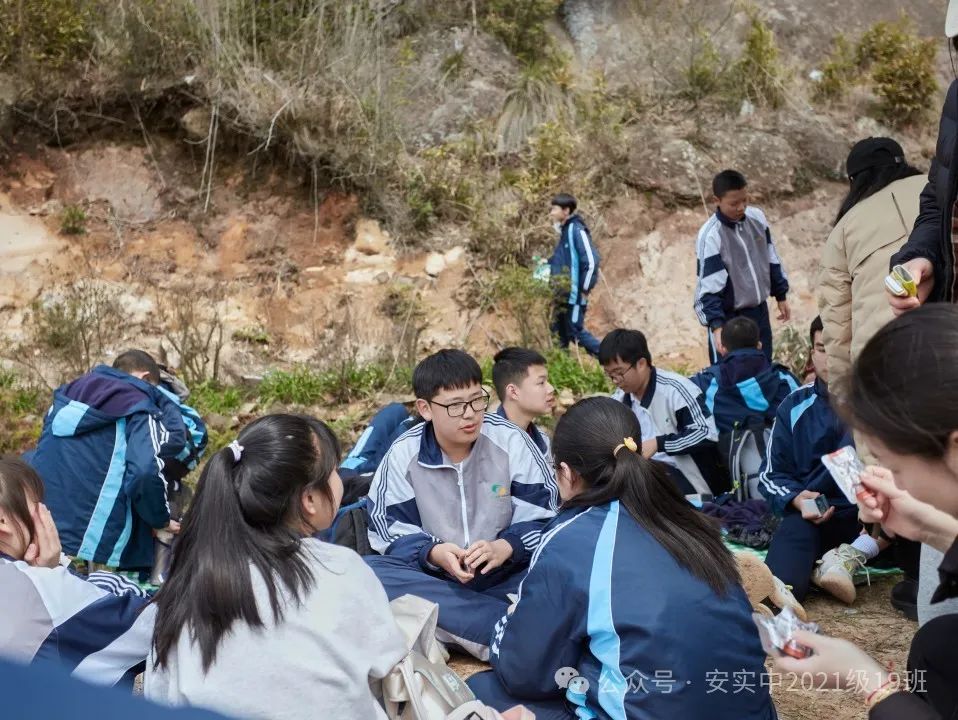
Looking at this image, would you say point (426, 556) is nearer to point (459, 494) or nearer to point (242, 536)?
point (459, 494)

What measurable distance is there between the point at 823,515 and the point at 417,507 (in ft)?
5.68

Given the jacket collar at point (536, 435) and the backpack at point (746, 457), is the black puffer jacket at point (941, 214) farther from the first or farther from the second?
the backpack at point (746, 457)

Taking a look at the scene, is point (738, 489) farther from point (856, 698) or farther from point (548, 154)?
point (548, 154)

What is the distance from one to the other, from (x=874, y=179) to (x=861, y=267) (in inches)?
17.2

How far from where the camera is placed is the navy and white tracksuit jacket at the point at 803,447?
4.37 metres

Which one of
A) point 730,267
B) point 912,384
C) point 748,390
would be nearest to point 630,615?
point 912,384

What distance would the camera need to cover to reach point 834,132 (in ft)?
34.6

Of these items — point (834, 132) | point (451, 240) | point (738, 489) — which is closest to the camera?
point (738, 489)

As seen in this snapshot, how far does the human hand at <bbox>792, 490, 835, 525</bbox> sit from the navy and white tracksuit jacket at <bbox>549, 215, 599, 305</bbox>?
393 centimetres

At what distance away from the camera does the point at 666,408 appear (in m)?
5.10

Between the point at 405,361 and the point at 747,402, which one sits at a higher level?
the point at 747,402

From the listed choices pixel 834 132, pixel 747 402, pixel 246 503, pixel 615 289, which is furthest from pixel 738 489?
pixel 834 132

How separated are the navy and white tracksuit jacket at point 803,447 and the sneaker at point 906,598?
1.46 feet

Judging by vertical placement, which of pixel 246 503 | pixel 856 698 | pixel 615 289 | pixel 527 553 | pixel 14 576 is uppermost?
pixel 246 503
